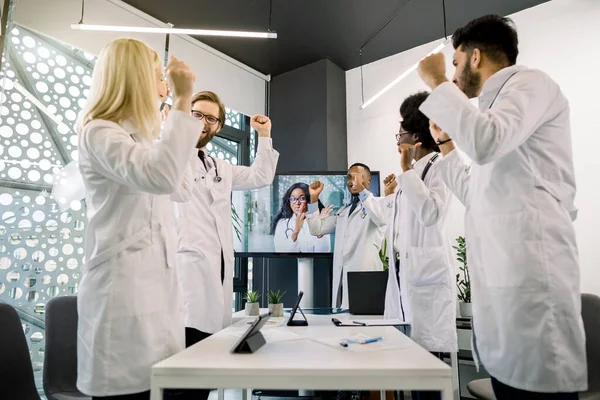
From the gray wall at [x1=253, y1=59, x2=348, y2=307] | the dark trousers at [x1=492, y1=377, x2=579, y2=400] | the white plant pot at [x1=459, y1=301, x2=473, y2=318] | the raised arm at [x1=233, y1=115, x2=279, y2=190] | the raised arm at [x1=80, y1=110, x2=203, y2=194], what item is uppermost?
the gray wall at [x1=253, y1=59, x2=348, y2=307]

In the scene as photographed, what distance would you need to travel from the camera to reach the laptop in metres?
2.12

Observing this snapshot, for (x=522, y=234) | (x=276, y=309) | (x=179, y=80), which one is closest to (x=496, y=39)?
(x=522, y=234)

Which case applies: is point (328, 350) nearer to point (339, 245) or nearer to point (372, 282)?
point (372, 282)

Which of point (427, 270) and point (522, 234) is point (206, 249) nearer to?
point (427, 270)

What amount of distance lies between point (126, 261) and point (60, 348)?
57.2 inches

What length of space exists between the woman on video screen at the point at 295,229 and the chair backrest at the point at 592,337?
2141 mm

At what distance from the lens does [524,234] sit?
1.10m

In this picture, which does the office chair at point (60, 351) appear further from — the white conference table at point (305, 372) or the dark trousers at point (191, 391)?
the white conference table at point (305, 372)

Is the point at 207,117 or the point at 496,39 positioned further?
the point at 207,117

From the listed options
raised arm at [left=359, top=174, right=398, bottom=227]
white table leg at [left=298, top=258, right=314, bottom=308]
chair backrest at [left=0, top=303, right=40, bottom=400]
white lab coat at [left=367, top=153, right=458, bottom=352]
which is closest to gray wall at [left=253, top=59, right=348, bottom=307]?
white table leg at [left=298, top=258, right=314, bottom=308]

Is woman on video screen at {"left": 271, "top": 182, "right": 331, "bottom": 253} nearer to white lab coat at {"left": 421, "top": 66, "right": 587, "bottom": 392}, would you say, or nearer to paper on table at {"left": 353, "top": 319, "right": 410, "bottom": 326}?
paper on table at {"left": 353, "top": 319, "right": 410, "bottom": 326}

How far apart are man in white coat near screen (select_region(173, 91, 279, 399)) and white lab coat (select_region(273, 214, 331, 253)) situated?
5.08 ft

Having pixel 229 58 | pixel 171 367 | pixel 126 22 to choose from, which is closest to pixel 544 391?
pixel 171 367

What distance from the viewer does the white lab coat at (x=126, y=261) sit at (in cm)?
104
